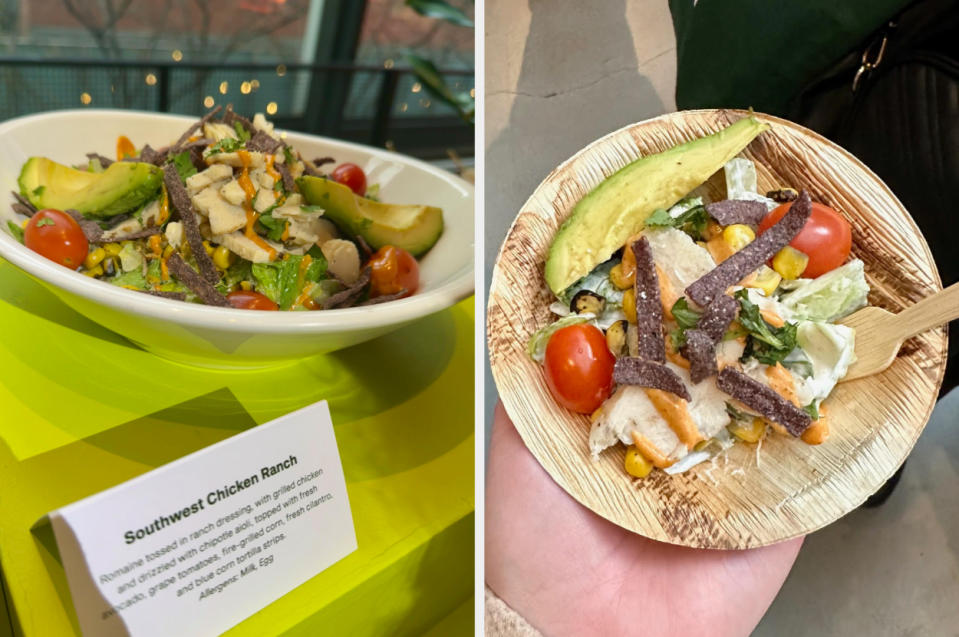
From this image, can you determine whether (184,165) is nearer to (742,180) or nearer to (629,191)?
(629,191)

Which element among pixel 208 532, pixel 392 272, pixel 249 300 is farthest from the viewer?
pixel 392 272

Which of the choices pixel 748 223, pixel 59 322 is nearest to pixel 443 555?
pixel 59 322

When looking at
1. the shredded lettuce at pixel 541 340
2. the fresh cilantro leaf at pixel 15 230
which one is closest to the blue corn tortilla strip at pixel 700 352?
the shredded lettuce at pixel 541 340

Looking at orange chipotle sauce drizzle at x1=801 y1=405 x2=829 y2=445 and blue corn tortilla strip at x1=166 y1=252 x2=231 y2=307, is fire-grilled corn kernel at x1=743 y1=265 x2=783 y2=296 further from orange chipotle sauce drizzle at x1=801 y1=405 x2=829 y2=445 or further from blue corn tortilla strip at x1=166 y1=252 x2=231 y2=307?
blue corn tortilla strip at x1=166 y1=252 x2=231 y2=307

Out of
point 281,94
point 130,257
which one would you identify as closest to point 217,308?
point 130,257

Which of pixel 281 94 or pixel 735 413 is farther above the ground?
pixel 281 94

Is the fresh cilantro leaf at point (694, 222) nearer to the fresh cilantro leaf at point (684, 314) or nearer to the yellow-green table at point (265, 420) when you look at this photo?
the fresh cilantro leaf at point (684, 314)

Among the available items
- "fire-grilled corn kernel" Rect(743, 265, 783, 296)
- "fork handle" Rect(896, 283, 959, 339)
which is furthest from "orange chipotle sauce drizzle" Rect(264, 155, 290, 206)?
"fork handle" Rect(896, 283, 959, 339)
